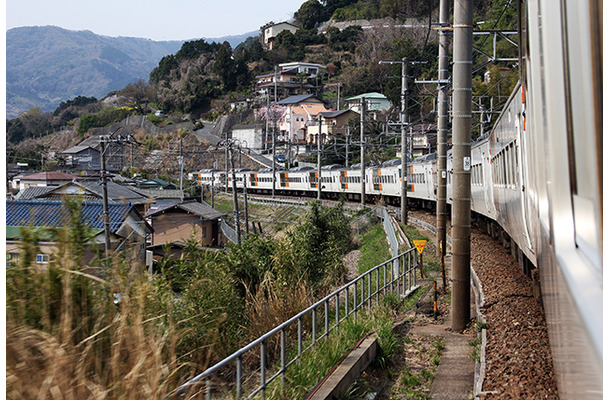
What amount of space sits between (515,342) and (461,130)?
299cm

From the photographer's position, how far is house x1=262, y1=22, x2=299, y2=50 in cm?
14288

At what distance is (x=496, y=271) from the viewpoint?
12.7m

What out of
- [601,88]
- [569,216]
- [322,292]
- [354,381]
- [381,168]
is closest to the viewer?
[601,88]

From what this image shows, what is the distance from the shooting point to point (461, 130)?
344 inches

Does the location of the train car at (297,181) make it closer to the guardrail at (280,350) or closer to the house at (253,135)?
the house at (253,135)

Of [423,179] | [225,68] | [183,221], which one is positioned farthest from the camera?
[225,68]

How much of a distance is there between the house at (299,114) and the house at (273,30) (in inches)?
1917

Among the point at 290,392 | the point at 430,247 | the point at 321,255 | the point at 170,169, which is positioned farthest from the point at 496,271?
the point at 170,169

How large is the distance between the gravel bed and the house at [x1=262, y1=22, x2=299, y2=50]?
136306 millimetres

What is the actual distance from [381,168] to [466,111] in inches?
1180

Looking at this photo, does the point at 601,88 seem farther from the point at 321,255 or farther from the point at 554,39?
the point at 321,255

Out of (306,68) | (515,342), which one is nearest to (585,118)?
(515,342)

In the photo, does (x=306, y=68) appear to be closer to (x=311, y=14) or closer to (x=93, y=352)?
(x=311, y=14)

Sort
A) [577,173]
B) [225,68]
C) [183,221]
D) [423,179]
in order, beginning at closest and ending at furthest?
[577,173]
[183,221]
[423,179]
[225,68]
